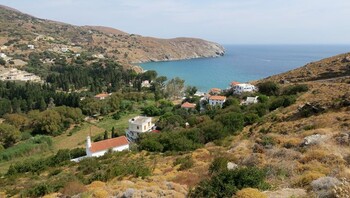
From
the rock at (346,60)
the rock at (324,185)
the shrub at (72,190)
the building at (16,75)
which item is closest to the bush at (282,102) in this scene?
the rock at (346,60)

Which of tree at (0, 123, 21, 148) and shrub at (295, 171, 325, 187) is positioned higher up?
shrub at (295, 171, 325, 187)

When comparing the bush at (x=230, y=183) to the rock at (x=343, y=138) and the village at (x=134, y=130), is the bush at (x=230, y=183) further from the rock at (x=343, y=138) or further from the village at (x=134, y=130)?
the village at (x=134, y=130)

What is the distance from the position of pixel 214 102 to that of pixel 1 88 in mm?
51184

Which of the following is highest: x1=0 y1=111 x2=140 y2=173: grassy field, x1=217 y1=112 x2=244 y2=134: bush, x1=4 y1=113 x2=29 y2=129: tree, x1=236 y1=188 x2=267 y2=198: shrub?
x1=236 y1=188 x2=267 y2=198: shrub

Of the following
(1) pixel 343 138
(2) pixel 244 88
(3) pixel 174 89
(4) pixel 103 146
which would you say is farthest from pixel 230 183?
(3) pixel 174 89

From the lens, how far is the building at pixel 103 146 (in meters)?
33.1

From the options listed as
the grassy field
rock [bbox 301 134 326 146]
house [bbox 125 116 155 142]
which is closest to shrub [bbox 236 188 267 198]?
rock [bbox 301 134 326 146]

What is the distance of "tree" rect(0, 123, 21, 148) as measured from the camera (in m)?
42.6

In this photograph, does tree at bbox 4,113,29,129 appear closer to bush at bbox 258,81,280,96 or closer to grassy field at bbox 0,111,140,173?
grassy field at bbox 0,111,140,173

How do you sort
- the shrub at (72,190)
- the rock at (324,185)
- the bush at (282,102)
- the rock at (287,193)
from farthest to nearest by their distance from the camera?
1. the bush at (282,102)
2. the shrub at (72,190)
3. the rock at (287,193)
4. the rock at (324,185)

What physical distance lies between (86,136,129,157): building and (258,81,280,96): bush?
75.4 ft

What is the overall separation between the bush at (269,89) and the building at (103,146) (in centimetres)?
2299

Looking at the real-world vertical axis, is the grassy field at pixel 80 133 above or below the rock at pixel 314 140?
below

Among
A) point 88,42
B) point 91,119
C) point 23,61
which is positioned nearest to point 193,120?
point 91,119
